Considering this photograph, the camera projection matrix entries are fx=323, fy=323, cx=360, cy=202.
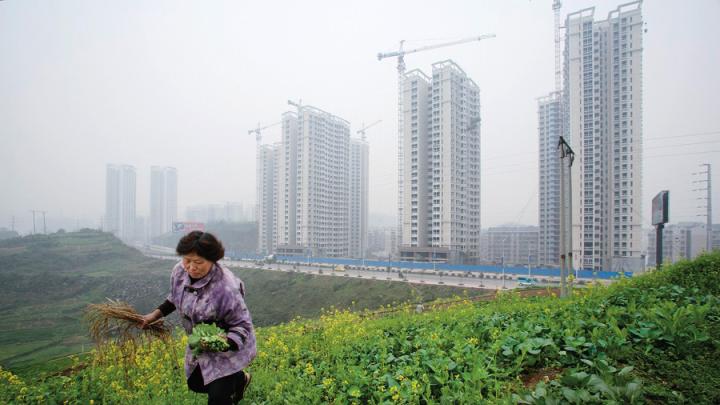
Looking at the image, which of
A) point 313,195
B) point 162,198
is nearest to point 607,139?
point 313,195

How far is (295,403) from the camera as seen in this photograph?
307cm

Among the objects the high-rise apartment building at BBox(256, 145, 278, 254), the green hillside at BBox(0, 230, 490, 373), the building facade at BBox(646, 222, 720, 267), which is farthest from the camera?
the high-rise apartment building at BBox(256, 145, 278, 254)

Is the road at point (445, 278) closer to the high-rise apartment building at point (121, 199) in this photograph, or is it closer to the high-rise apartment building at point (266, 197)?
the high-rise apartment building at point (121, 199)

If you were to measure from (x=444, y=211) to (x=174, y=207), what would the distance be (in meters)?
42.8

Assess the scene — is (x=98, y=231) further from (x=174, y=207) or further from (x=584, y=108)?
(x=584, y=108)

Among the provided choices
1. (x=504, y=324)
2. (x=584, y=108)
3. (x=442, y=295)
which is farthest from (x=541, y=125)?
(x=504, y=324)

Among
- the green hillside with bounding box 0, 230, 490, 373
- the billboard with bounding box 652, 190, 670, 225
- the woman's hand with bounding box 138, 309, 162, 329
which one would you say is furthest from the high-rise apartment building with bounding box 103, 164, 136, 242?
the billboard with bounding box 652, 190, 670, 225

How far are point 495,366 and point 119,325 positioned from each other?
363 cm

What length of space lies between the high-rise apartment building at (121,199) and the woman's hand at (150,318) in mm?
58082

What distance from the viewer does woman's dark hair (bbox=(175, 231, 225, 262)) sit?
2.46 metres

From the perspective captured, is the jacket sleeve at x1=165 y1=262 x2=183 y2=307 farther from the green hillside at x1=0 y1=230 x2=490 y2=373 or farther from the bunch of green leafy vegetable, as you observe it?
the green hillside at x1=0 y1=230 x2=490 y2=373

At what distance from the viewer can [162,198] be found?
2140 inches

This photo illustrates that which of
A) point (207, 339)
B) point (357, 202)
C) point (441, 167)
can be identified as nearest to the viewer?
point (207, 339)

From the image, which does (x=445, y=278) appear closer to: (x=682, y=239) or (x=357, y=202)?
(x=682, y=239)
